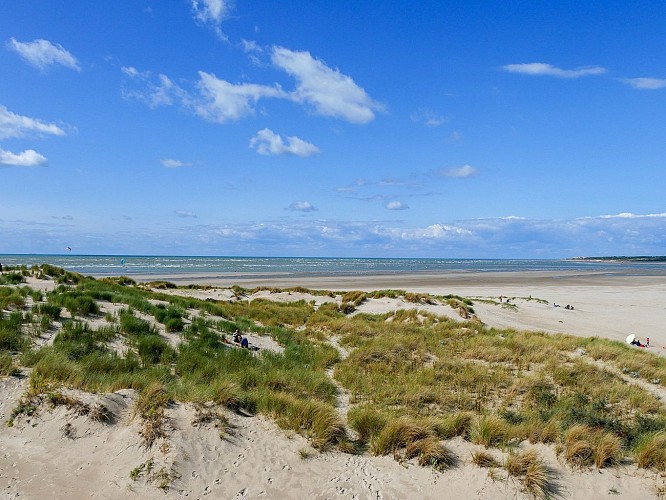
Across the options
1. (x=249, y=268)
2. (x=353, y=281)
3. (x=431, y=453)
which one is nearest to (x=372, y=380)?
(x=431, y=453)

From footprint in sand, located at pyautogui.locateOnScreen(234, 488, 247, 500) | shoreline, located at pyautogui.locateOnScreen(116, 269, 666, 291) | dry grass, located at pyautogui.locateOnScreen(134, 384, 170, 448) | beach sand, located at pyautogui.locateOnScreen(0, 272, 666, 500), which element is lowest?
shoreline, located at pyautogui.locateOnScreen(116, 269, 666, 291)

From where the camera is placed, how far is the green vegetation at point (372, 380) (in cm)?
614

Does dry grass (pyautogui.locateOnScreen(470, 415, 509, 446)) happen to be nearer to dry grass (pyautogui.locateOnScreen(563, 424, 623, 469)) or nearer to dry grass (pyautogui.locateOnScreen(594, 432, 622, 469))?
dry grass (pyautogui.locateOnScreen(563, 424, 623, 469))

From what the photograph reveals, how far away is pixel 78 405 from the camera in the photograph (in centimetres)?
615

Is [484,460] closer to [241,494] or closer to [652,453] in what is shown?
[652,453]

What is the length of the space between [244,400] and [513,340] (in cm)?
1047

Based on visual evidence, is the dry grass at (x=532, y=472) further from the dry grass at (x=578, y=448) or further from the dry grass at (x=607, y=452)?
the dry grass at (x=607, y=452)

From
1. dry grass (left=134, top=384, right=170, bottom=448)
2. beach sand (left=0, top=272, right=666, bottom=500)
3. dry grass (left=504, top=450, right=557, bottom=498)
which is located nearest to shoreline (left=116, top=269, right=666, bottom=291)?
dry grass (left=134, top=384, right=170, bottom=448)

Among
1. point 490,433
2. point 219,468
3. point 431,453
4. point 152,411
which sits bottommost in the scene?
point 219,468

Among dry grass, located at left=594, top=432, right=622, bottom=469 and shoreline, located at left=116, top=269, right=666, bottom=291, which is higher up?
dry grass, located at left=594, top=432, right=622, bottom=469

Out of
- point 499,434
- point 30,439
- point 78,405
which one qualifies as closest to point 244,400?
point 78,405

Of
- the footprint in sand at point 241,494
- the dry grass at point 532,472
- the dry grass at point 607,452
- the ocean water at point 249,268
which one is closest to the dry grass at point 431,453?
the dry grass at point 532,472

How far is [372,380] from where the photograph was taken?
9.84 metres

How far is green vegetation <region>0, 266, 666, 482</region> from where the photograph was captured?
6.14 m
